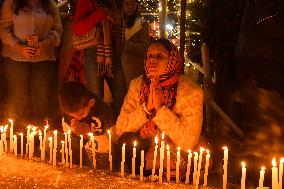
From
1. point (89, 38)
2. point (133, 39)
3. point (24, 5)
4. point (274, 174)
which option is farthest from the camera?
point (133, 39)

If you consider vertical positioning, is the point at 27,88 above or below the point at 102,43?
below

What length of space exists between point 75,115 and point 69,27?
8.30 ft

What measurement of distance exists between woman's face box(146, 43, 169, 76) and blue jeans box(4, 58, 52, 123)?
2249mm

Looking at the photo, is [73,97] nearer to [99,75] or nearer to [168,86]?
[168,86]

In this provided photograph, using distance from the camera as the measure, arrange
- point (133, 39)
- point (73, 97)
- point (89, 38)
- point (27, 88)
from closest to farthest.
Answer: point (73, 97)
point (89, 38)
point (27, 88)
point (133, 39)

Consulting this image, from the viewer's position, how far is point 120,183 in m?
3.53

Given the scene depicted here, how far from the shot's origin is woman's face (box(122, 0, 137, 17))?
6.26 meters

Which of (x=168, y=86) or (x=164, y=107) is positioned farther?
(x=168, y=86)

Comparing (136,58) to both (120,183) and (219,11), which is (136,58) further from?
(120,183)

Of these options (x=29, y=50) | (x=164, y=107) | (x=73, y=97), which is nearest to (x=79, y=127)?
(x=73, y=97)

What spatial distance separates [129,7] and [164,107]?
2.35 metres

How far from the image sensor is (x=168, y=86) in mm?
4500

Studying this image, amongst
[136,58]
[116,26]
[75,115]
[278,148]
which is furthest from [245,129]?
[75,115]

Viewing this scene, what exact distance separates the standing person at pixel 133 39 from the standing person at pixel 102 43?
1.13ft
